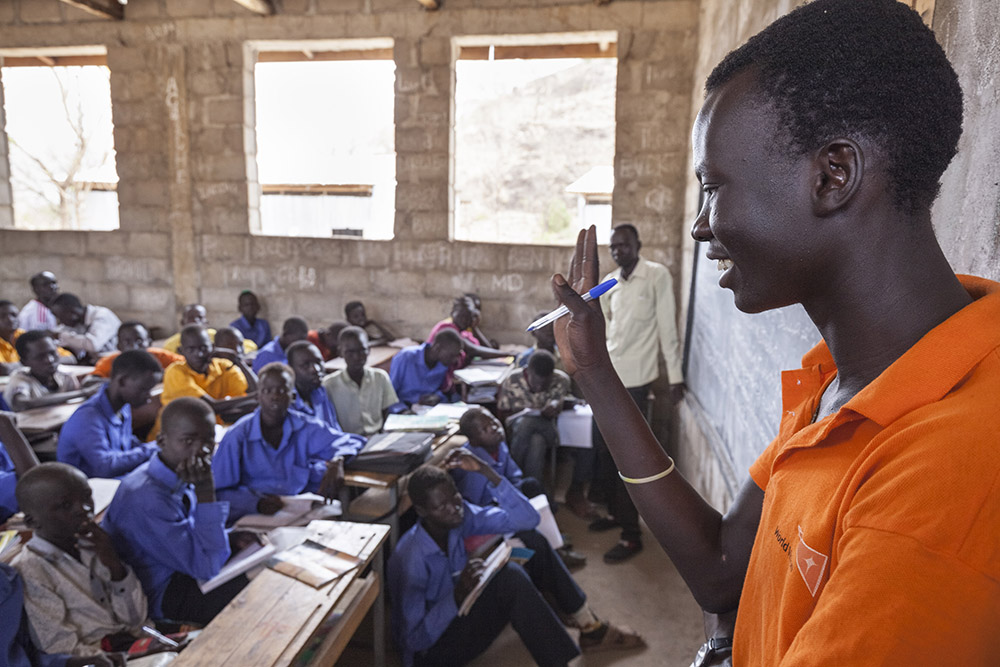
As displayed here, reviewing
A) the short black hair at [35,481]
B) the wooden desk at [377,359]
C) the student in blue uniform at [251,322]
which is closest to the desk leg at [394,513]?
the short black hair at [35,481]

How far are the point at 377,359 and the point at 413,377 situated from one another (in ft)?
2.58

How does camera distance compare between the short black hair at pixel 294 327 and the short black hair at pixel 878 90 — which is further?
the short black hair at pixel 294 327

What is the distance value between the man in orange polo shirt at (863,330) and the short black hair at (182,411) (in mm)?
2283

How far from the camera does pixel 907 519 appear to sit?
1.21 ft

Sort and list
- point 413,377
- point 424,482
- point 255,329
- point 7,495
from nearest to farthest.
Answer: point 424,482 → point 7,495 → point 413,377 → point 255,329

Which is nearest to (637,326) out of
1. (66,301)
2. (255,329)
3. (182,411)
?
(182,411)

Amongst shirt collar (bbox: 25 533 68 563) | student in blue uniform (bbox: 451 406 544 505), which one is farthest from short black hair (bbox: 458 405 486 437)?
shirt collar (bbox: 25 533 68 563)

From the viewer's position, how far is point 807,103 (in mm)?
508

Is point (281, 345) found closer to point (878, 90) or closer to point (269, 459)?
point (269, 459)

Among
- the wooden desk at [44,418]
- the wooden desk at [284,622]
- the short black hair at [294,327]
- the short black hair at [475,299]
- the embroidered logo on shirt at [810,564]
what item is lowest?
the wooden desk at [284,622]

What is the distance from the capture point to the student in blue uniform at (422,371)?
4.33 metres

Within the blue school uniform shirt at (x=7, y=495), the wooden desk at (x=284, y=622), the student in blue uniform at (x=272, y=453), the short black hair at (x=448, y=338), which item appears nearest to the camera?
the wooden desk at (x=284, y=622)

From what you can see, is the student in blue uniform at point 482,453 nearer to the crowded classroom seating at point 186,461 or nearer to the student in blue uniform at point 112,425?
the crowded classroom seating at point 186,461

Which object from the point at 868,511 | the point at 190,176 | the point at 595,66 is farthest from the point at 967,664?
the point at 595,66
